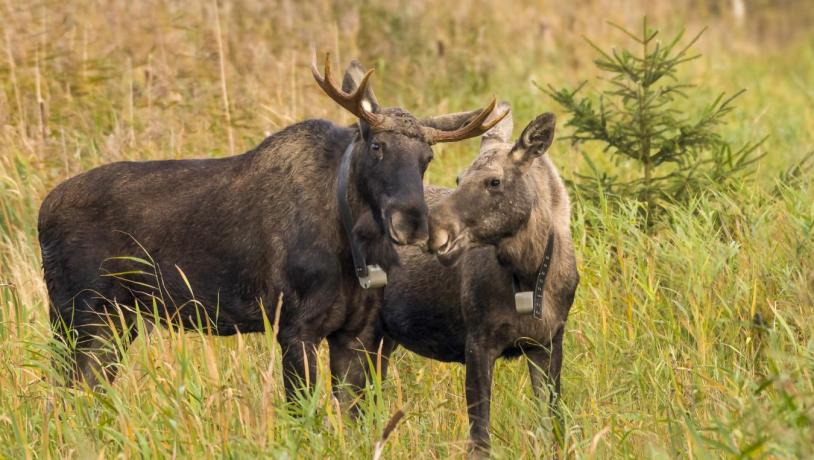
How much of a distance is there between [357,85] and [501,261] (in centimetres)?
117

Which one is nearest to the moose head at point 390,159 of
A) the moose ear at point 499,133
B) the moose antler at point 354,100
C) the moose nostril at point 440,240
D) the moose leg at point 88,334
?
the moose antler at point 354,100

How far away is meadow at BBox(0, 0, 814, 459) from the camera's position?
5.07m

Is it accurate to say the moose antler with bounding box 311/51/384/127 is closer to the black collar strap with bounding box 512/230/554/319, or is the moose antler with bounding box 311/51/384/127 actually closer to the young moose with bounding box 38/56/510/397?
the young moose with bounding box 38/56/510/397

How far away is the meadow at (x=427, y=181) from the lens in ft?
16.6

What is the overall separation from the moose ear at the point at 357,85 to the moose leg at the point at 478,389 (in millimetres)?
1276

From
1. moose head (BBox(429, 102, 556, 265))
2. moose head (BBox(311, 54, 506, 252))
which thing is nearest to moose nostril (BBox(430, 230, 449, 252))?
moose head (BBox(429, 102, 556, 265))

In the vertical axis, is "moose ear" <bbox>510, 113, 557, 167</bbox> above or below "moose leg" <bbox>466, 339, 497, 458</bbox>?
above

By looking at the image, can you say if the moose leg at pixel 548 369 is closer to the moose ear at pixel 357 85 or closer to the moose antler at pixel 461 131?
the moose antler at pixel 461 131

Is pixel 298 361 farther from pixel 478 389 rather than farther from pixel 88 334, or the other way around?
pixel 88 334

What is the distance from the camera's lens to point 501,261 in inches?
244

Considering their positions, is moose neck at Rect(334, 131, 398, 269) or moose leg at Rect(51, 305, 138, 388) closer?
moose neck at Rect(334, 131, 398, 269)

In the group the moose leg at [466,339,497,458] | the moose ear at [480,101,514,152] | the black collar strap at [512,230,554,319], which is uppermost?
the moose ear at [480,101,514,152]

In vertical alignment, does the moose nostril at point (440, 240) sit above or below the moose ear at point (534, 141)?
below

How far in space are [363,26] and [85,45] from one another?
378cm
